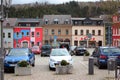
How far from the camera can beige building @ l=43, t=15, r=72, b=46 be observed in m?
97.9

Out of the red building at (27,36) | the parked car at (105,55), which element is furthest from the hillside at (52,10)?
the parked car at (105,55)

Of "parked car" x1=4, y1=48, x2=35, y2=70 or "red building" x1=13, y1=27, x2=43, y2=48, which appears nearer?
"parked car" x1=4, y1=48, x2=35, y2=70

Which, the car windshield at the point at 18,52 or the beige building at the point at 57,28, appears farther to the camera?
the beige building at the point at 57,28

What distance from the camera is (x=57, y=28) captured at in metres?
98.4

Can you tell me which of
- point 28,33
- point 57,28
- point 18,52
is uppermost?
point 18,52

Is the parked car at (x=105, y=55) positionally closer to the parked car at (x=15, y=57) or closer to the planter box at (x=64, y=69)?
the planter box at (x=64, y=69)

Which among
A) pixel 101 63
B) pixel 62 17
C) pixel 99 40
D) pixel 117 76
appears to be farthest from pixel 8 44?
pixel 117 76

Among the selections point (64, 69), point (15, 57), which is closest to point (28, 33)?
point (15, 57)

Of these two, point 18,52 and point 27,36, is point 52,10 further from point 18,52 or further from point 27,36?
point 18,52

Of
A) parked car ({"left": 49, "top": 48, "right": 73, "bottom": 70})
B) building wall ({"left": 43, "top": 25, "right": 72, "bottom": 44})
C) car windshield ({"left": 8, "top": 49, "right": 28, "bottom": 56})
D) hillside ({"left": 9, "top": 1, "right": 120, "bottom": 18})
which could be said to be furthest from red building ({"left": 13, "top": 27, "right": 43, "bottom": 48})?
car windshield ({"left": 8, "top": 49, "right": 28, "bottom": 56})

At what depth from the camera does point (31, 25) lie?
9806cm

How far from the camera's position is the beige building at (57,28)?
97875 millimetres

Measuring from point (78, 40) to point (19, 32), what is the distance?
16.6 m

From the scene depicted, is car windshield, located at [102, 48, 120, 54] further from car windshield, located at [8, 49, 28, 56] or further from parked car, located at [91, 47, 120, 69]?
car windshield, located at [8, 49, 28, 56]
